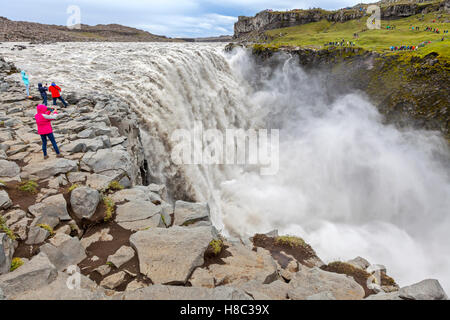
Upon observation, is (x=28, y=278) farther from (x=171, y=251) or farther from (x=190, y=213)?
(x=190, y=213)

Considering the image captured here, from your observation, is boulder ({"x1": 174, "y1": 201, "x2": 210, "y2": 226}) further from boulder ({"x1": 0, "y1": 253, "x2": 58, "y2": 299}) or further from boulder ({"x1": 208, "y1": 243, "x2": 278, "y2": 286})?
boulder ({"x1": 0, "y1": 253, "x2": 58, "y2": 299})

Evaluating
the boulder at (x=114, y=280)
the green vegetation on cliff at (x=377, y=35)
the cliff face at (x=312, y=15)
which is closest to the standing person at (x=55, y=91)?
the boulder at (x=114, y=280)

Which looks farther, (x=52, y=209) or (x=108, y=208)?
(x=108, y=208)

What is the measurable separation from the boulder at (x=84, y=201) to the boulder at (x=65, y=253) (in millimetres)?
1007

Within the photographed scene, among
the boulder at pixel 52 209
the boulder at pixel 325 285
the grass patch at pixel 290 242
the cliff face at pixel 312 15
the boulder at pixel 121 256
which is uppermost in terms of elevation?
the cliff face at pixel 312 15

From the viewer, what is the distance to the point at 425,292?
15.3 feet

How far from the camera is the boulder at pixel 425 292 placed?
4.61 meters

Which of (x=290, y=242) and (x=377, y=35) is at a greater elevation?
(x=377, y=35)

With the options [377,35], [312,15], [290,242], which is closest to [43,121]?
[290,242]

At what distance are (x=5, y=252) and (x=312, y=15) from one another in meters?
111

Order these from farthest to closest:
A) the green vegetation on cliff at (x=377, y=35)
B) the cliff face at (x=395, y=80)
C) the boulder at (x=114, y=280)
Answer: the green vegetation on cliff at (x=377, y=35) → the cliff face at (x=395, y=80) → the boulder at (x=114, y=280)

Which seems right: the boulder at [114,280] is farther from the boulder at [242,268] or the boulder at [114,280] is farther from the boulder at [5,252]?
the boulder at [242,268]

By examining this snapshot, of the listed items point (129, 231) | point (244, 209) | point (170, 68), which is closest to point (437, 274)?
point (244, 209)

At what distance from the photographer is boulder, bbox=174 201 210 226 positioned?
23.2 feet
